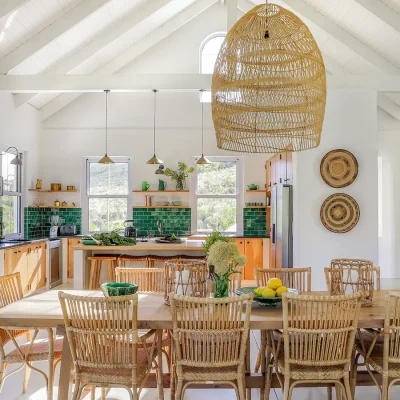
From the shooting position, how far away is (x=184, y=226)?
9.38 metres

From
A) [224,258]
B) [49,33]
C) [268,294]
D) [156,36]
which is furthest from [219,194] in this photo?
[224,258]

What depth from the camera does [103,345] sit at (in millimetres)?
2895

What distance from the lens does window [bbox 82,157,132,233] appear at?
9461 mm

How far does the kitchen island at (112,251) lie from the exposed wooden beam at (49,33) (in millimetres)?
2640

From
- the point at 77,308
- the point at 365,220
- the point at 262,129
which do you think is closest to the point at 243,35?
the point at 262,129

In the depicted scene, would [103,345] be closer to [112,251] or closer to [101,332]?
[101,332]

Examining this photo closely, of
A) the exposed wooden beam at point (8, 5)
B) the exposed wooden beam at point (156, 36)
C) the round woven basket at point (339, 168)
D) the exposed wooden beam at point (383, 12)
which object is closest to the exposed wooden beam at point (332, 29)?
the exposed wooden beam at point (383, 12)

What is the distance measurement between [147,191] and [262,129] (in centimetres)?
603

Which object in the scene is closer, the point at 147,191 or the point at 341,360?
the point at 341,360

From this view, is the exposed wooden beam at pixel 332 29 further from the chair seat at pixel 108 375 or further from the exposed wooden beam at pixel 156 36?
the chair seat at pixel 108 375

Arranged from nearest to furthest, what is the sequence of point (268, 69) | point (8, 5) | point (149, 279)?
point (268, 69), point (149, 279), point (8, 5)

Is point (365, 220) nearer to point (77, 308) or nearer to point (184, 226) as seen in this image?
point (184, 226)

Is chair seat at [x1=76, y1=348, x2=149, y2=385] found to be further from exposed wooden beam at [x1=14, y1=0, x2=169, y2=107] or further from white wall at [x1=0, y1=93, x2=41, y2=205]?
exposed wooden beam at [x1=14, y1=0, x2=169, y2=107]

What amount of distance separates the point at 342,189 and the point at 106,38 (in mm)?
4141
